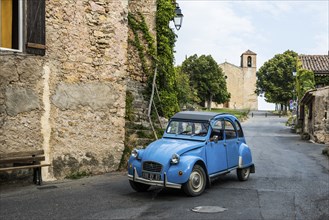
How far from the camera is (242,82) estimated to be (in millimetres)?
97875

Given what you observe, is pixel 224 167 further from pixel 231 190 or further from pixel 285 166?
pixel 285 166

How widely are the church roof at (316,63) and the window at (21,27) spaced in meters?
28.0

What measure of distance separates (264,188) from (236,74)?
89403mm

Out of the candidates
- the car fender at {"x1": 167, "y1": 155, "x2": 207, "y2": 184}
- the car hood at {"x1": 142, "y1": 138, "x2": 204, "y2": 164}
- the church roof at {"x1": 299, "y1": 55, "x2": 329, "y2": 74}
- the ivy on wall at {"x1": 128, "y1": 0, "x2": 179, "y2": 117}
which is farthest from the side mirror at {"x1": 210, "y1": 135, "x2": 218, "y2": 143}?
the church roof at {"x1": 299, "y1": 55, "x2": 329, "y2": 74}

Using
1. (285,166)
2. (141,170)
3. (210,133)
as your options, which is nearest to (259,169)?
(285,166)

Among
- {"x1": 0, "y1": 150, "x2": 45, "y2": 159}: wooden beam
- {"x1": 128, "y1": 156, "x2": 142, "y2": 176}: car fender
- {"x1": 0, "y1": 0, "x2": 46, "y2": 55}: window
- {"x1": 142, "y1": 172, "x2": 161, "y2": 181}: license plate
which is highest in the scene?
{"x1": 0, "y1": 0, "x2": 46, "y2": 55}: window

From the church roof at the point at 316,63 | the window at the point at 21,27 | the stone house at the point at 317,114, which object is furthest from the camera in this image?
the church roof at the point at 316,63

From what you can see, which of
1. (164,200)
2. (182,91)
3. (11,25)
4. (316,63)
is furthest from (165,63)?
(316,63)

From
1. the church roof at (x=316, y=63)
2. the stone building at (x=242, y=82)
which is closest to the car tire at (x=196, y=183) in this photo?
the church roof at (x=316, y=63)

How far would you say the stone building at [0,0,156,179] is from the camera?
9.78m

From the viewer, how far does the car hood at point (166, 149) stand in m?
8.71

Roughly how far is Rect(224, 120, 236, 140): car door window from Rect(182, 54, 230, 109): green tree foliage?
58608mm

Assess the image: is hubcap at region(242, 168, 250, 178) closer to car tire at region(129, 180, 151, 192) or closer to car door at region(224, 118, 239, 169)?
car door at region(224, 118, 239, 169)

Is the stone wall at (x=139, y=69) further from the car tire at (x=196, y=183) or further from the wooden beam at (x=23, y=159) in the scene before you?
the car tire at (x=196, y=183)
